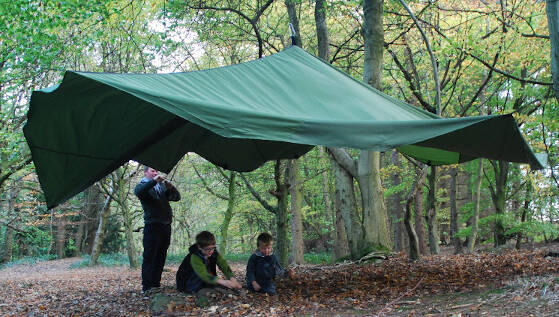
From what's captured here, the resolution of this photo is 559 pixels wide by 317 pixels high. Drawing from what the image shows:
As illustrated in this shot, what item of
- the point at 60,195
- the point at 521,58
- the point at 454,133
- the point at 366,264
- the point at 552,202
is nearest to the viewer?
the point at 454,133

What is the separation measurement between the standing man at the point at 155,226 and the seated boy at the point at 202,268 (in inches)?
16.1

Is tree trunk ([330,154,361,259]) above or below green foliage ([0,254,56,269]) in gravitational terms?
above

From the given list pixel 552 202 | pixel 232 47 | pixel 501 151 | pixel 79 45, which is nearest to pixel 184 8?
pixel 79 45

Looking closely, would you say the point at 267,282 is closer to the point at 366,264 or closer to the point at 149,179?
Answer: the point at 149,179

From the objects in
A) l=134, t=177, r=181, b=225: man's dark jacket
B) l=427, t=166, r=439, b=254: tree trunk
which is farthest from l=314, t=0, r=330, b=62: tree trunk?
l=134, t=177, r=181, b=225: man's dark jacket

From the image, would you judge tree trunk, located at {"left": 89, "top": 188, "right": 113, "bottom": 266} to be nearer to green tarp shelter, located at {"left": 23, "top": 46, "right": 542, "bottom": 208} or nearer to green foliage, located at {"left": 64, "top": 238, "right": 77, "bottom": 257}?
green foliage, located at {"left": 64, "top": 238, "right": 77, "bottom": 257}

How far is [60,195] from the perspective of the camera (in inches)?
168

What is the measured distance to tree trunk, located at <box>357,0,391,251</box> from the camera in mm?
5906

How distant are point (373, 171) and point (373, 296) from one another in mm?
2512

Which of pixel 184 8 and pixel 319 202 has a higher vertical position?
pixel 184 8

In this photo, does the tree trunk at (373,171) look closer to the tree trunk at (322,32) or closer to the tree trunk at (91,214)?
the tree trunk at (322,32)

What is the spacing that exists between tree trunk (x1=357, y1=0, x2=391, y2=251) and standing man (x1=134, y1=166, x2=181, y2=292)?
2.70 meters

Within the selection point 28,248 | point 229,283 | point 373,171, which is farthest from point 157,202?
point 28,248

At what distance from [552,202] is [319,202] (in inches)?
301
